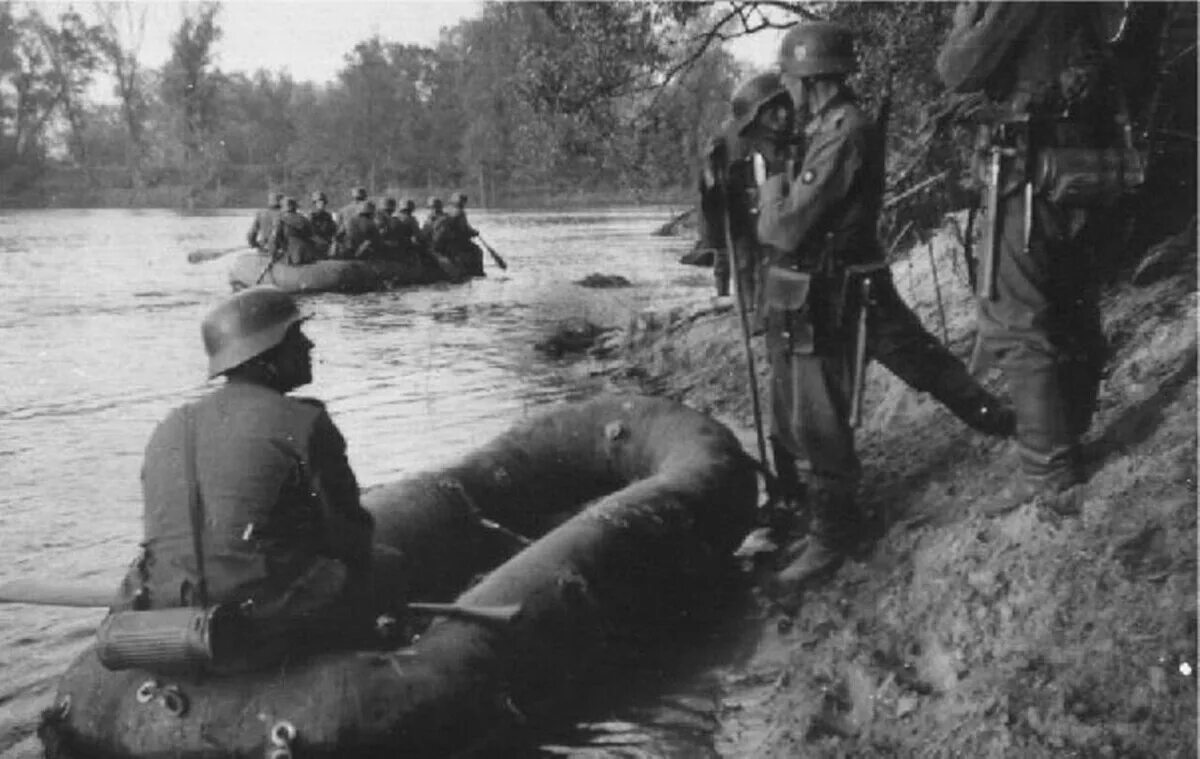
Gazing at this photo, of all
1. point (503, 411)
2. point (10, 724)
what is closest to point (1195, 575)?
point (10, 724)

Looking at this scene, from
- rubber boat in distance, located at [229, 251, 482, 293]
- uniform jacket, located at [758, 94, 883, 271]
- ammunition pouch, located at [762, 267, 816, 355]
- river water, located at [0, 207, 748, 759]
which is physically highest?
uniform jacket, located at [758, 94, 883, 271]

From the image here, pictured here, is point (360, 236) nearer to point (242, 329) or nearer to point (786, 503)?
point (786, 503)

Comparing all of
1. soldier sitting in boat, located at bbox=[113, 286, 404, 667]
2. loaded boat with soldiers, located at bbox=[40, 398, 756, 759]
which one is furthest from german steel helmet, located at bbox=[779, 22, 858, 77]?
soldier sitting in boat, located at bbox=[113, 286, 404, 667]

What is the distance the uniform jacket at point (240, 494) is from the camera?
4508mm

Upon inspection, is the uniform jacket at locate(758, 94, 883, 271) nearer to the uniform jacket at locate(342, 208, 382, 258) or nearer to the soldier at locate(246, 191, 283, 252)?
the uniform jacket at locate(342, 208, 382, 258)

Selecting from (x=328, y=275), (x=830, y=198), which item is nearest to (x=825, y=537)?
(x=830, y=198)

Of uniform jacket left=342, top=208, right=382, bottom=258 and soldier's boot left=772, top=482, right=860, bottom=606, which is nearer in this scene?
soldier's boot left=772, top=482, right=860, bottom=606

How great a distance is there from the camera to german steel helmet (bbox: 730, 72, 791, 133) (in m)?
6.37

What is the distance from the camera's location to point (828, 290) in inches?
239

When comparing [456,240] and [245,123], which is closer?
[456,240]

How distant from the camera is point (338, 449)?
4711 millimetres

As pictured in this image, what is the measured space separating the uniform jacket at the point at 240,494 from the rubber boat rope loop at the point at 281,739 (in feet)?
1.38

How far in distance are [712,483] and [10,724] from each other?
335cm

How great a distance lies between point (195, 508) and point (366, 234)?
2115 cm
